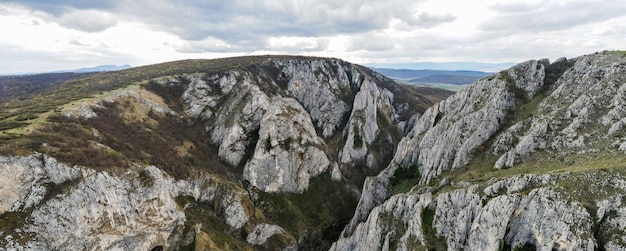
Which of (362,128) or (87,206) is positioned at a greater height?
(362,128)

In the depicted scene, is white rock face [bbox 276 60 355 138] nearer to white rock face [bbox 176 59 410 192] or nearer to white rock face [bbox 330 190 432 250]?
white rock face [bbox 176 59 410 192]

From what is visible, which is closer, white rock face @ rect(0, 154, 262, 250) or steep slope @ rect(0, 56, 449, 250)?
white rock face @ rect(0, 154, 262, 250)

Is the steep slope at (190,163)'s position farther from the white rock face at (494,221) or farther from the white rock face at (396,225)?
the white rock face at (494,221)

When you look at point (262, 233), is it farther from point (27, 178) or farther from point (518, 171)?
point (518, 171)

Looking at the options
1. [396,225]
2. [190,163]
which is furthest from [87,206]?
[396,225]

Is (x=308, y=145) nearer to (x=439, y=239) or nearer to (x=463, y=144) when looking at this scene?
(x=463, y=144)

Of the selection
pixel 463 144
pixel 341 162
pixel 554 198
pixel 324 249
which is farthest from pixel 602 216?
pixel 341 162

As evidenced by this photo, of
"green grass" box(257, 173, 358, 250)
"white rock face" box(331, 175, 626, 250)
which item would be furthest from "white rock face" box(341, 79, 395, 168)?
"white rock face" box(331, 175, 626, 250)
